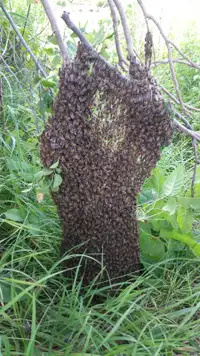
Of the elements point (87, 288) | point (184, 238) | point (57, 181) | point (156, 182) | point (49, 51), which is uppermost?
point (49, 51)

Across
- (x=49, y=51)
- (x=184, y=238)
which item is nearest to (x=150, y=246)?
(x=184, y=238)

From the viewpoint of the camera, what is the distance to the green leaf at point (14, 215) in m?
1.61

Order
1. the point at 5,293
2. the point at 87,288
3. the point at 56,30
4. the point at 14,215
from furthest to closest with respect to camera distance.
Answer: the point at 14,215 < the point at 87,288 < the point at 5,293 < the point at 56,30

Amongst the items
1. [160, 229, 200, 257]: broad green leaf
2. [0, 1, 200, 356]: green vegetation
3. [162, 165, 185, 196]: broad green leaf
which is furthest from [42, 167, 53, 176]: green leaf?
[160, 229, 200, 257]: broad green leaf

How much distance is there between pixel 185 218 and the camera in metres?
1.49

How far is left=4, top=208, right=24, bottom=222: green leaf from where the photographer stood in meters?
1.61

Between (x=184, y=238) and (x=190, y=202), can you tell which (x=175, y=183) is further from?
(x=184, y=238)

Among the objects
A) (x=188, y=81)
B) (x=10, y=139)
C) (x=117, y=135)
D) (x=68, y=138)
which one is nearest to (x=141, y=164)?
(x=117, y=135)

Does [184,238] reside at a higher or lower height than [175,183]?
lower

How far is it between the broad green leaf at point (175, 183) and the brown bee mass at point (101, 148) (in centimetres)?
13

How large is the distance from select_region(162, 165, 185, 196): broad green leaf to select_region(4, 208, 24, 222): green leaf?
0.54 metres

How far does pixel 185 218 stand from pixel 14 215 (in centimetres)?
62

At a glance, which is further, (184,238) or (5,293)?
(184,238)

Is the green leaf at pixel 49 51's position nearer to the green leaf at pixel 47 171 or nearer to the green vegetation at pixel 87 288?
the green vegetation at pixel 87 288
